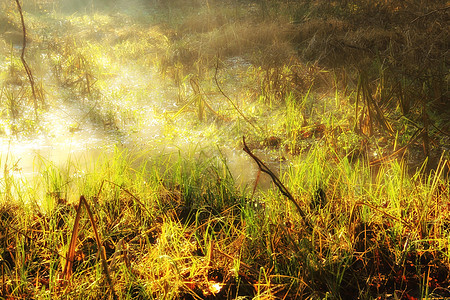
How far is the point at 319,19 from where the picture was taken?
799 cm

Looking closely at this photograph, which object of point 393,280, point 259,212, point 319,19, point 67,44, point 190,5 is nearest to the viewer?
point 393,280

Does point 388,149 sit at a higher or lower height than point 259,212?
lower

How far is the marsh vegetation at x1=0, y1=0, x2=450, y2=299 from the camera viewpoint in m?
1.69

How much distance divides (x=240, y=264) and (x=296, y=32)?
20.4ft

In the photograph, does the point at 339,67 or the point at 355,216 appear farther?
the point at 339,67

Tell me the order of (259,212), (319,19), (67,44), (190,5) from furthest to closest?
(190,5) → (319,19) → (67,44) → (259,212)

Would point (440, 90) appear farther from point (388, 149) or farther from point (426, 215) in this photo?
point (426, 215)

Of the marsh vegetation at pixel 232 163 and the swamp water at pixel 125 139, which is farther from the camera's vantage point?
the swamp water at pixel 125 139

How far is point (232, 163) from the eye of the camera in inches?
130

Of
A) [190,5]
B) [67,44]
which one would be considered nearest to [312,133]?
[67,44]

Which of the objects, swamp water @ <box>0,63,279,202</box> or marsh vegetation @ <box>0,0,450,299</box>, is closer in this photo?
marsh vegetation @ <box>0,0,450,299</box>

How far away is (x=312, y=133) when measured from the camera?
369cm

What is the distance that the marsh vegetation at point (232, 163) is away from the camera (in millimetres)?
1694

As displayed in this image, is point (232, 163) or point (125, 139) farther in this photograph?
point (125, 139)
